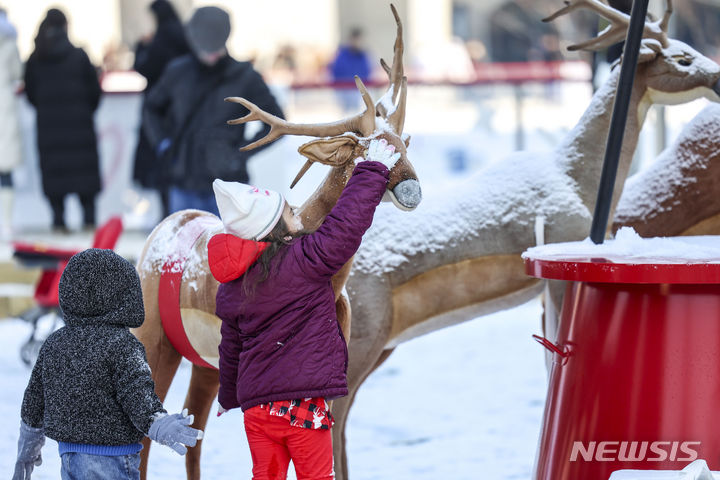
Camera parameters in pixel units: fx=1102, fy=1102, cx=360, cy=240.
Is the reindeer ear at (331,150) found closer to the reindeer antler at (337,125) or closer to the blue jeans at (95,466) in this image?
the reindeer antler at (337,125)

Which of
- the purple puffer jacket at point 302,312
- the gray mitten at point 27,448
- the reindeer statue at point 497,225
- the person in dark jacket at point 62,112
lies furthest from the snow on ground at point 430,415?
the purple puffer jacket at point 302,312

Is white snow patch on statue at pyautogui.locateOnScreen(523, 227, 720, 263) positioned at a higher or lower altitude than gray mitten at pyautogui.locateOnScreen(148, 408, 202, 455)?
higher

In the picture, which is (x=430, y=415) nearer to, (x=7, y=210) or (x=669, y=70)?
(x=669, y=70)

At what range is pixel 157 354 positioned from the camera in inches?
151

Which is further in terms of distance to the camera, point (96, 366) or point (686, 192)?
point (686, 192)

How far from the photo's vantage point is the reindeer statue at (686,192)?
4793 millimetres

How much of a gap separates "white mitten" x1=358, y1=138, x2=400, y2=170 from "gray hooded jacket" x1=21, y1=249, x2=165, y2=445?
2.63 feet

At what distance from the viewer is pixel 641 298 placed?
10.4 ft

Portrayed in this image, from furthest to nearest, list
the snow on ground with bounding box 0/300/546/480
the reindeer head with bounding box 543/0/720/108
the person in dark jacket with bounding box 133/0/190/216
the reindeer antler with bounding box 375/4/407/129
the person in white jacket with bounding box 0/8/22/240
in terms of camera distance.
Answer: the person in white jacket with bounding box 0/8/22/240
the person in dark jacket with bounding box 133/0/190/216
the snow on ground with bounding box 0/300/546/480
the reindeer head with bounding box 543/0/720/108
the reindeer antler with bounding box 375/4/407/129

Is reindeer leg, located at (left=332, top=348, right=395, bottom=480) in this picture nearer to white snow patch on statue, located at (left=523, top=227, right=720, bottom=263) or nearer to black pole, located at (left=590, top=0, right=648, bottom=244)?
white snow patch on statue, located at (left=523, top=227, right=720, bottom=263)

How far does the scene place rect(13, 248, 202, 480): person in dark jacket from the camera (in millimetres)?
3088

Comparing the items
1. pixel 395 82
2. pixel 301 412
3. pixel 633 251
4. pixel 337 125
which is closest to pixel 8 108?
pixel 395 82

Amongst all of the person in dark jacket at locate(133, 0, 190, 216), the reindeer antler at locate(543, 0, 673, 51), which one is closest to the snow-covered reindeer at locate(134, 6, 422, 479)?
the reindeer antler at locate(543, 0, 673, 51)

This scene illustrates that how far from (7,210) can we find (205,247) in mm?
7011
